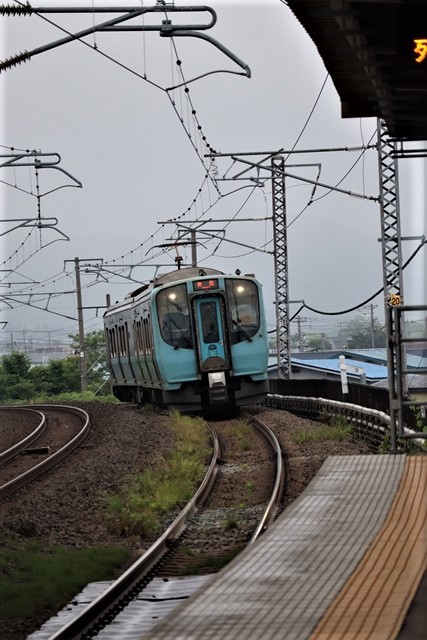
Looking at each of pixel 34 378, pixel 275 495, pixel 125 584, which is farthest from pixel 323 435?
pixel 34 378

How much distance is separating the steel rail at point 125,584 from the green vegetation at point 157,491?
0.34 meters

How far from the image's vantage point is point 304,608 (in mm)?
6246

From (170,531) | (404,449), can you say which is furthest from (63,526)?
(404,449)

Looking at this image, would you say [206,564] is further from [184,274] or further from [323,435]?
[184,274]

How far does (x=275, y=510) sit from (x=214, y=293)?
14253 millimetres

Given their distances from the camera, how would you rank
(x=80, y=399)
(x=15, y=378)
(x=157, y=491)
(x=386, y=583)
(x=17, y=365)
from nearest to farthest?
(x=386, y=583), (x=157, y=491), (x=80, y=399), (x=15, y=378), (x=17, y=365)

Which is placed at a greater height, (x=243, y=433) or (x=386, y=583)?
(x=386, y=583)

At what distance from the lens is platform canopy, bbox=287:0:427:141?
Answer: 7258 mm

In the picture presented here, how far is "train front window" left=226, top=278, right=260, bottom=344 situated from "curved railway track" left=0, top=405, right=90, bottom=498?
12.8 ft

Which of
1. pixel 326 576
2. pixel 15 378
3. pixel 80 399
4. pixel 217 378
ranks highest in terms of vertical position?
pixel 217 378

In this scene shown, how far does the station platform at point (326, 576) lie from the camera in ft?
19.2

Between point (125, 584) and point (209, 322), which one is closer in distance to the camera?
point (125, 584)

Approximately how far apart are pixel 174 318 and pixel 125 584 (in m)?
18.1

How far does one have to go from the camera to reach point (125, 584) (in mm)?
8789
